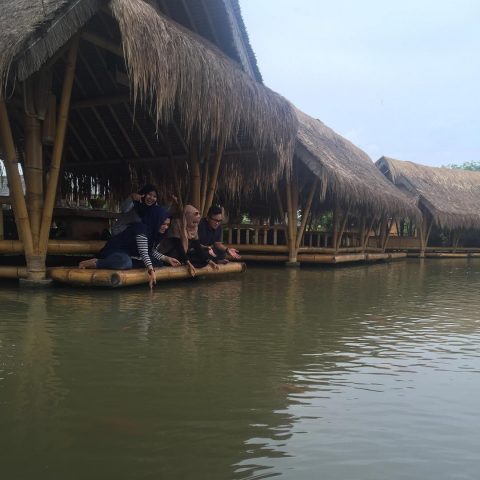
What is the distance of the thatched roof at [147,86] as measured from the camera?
4.65 metres

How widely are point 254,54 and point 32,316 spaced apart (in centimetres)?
584

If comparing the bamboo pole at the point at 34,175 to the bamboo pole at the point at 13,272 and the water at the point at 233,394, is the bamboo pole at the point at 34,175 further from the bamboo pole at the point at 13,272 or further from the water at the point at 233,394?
the water at the point at 233,394

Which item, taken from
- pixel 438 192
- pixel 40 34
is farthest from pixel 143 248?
pixel 438 192

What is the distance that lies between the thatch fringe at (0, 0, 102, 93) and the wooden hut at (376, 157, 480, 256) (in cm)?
1458

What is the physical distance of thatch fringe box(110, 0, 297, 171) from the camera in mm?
4859

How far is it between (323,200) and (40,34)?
29.2ft

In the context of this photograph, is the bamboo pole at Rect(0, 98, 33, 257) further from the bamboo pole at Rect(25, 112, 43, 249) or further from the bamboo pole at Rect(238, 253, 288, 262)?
the bamboo pole at Rect(238, 253, 288, 262)

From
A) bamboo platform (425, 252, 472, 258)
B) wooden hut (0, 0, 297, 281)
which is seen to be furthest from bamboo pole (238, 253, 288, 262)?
bamboo platform (425, 252, 472, 258)

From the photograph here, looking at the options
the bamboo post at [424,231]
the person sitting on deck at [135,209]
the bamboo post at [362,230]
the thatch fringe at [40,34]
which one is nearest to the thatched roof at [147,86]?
the thatch fringe at [40,34]

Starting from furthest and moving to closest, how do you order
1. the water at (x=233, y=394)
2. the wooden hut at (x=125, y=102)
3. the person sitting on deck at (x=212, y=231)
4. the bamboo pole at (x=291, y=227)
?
the bamboo pole at (x=291, y=227)
the person sitting on deck at (x=212, y=231)
the wooden hut at (x=125, y=102)
the water at (x=233, y=394)

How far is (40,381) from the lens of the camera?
2191mm

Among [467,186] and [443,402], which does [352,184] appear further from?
[467,186]

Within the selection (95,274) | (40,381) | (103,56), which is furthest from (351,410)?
(103,56)

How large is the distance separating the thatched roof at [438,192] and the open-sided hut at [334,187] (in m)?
2.68
